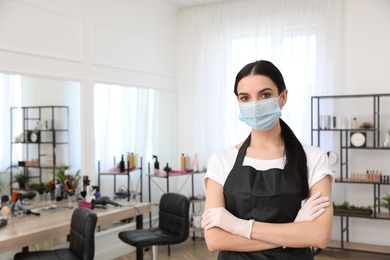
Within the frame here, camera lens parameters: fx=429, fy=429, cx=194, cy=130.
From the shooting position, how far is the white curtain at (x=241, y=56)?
521 cm

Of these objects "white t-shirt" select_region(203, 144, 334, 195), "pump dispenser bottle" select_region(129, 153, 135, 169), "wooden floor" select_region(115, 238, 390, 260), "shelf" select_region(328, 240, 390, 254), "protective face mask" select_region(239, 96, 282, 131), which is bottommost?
"wooden floor" select_region(115, 238, 390, 260)

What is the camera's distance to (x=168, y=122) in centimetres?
603

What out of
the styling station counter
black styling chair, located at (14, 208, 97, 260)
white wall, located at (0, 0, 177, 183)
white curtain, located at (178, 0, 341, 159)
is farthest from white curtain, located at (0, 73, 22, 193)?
white curtain, located at (178, 0, 341, 159)

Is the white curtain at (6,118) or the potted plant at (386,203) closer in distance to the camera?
the white curtain at (6,118)

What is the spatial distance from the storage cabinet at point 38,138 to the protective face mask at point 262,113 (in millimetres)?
3389

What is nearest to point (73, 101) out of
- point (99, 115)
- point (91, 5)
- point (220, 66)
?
point (99, 115)

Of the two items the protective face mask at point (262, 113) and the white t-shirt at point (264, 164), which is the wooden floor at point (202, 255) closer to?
the white t-shirt at point (264, 164)

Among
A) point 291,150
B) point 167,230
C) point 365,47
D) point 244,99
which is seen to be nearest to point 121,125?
point 167,230

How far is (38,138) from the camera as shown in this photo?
4637 millimetres

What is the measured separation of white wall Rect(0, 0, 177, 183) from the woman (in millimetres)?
2878

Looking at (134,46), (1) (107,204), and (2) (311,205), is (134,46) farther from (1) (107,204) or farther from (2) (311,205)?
(2) (311,205)

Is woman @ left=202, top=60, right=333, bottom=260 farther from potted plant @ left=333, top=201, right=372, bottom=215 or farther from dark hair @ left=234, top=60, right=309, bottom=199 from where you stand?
potted plant @ left=333, top=201, right=372, bottom=215

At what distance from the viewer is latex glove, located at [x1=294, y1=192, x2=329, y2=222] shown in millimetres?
1445

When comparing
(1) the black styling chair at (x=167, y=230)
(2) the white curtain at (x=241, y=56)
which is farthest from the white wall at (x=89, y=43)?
(1) the black styling chair at (x=167, y=230)
